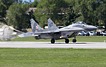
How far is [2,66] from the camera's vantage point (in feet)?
64.6

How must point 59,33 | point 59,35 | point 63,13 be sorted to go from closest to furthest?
point 59,33, point 59,35, point 63,13

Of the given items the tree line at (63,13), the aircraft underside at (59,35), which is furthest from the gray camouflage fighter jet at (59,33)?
the tree line at (63,13)

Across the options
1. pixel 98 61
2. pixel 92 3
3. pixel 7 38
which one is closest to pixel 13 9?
pixel 92 3

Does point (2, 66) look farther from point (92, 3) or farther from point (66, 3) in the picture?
point (66, 3)

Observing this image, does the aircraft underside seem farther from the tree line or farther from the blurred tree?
the blurred tree

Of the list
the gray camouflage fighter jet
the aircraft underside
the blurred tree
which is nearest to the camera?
the gray camouflage fighter jet

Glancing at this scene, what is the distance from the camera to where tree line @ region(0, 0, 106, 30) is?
119312 millimetres

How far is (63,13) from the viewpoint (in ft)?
427

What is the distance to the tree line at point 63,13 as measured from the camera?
4697 inches

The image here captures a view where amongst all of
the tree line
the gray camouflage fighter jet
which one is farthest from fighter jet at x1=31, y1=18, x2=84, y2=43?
the tree line

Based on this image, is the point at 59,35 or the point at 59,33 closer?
the point at 59,33

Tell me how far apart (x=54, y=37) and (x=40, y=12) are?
7694 cm

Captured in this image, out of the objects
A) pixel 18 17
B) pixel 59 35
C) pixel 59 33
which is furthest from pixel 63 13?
pixel 59 33

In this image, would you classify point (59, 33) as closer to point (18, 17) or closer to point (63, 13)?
point (18, 17)
